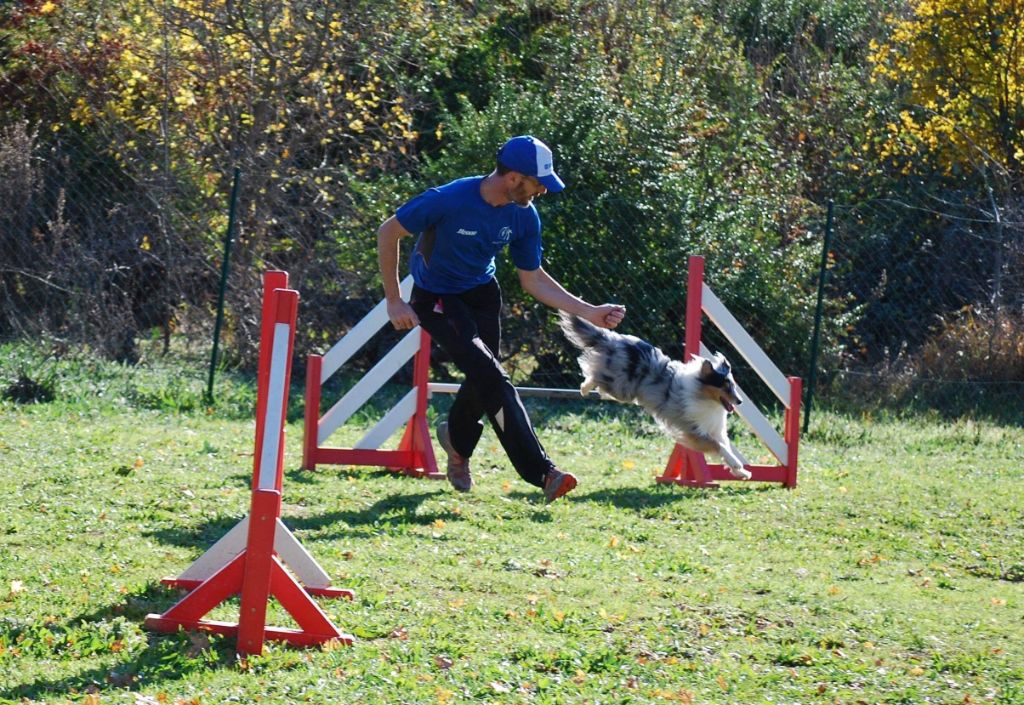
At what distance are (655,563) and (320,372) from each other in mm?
2946

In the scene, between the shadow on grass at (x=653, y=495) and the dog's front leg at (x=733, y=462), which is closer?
the shadow on grass at (x=653, y=495)

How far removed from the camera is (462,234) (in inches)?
269

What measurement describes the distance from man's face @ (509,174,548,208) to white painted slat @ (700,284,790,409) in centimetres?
252

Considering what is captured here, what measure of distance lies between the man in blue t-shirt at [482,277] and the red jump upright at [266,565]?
1724mm

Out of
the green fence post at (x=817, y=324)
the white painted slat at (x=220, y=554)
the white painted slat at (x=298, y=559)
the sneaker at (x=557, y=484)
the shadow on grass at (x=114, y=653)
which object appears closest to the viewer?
the shadow on grass at (x=114, y=653)

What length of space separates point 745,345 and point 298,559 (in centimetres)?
470

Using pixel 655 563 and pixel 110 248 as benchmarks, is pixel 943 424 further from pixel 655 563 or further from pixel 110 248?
pixel 110 248

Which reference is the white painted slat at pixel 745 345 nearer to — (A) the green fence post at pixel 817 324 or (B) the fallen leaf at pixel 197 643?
(A) the green fence post at pixel 817 324

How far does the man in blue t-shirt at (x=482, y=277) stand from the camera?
653cm

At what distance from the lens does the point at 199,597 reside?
4840 millimetres

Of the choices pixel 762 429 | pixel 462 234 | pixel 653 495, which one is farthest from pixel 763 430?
pixel 462 234

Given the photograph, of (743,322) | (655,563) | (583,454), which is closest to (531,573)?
(655,563)

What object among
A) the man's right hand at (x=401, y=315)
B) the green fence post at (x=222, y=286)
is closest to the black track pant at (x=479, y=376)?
the man's right hand at (x=401, y=315)

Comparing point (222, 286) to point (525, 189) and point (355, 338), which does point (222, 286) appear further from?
point (525, 189)
